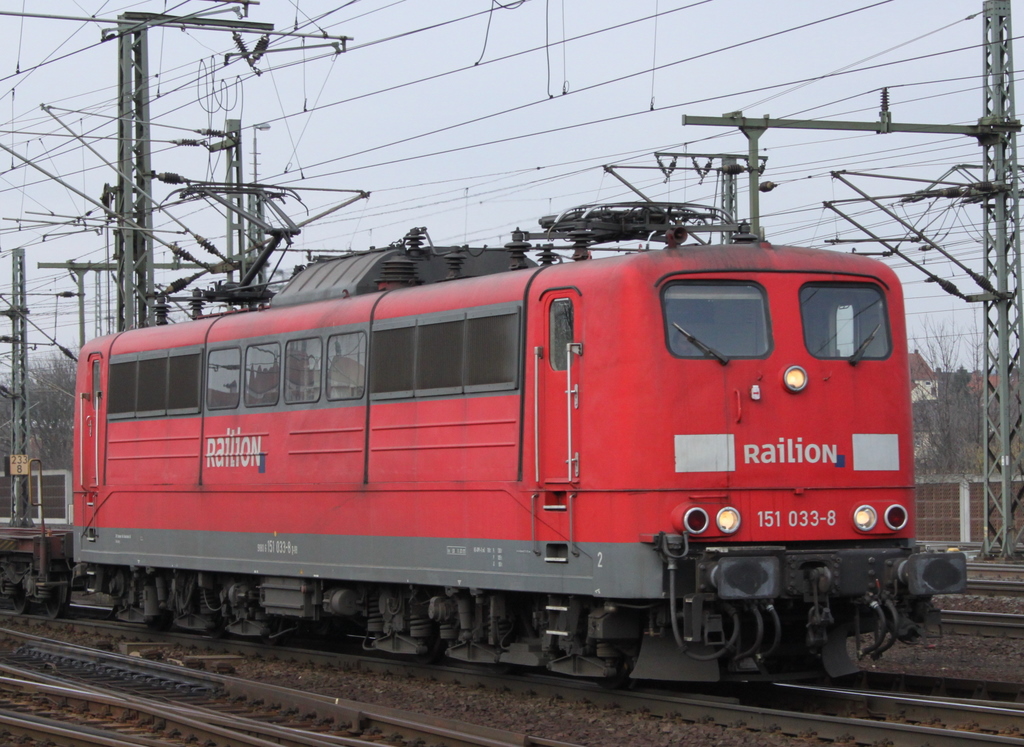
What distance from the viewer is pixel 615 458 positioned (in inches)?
413

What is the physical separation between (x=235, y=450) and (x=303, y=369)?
155 cm

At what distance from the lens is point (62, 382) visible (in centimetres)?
7606

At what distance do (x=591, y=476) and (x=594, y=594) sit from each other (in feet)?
2.90

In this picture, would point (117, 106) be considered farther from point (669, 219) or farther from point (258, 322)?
point (669, 219)

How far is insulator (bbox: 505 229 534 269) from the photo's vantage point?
1235 centimetres

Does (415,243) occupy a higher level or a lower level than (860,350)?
higher

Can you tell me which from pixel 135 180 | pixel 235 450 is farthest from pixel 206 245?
pixel 235 450

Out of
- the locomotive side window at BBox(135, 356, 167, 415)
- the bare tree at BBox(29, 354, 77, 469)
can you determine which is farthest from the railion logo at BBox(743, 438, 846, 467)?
the bare tree at BBox(29, 354, 77, 469)

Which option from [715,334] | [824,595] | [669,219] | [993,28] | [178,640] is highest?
[993,28]

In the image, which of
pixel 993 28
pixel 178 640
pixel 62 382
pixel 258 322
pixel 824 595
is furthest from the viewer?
pixel 62 382

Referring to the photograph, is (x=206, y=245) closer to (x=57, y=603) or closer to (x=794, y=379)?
(x=57, y=603)

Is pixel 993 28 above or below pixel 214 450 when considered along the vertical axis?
above

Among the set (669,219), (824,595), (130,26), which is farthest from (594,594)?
(130,26)

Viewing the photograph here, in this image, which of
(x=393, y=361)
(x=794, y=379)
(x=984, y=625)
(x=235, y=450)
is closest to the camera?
(x=794, y=379)
